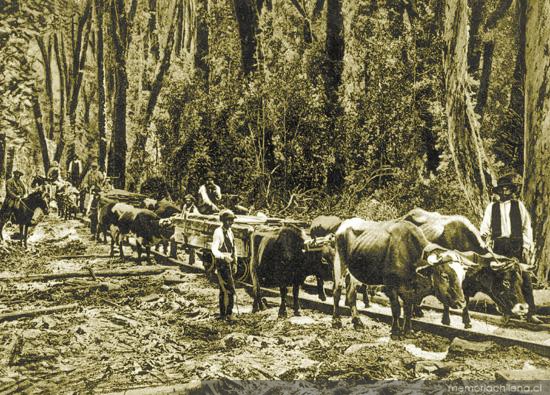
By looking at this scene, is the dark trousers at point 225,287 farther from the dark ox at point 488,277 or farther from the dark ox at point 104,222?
the dark ox at point 488,277

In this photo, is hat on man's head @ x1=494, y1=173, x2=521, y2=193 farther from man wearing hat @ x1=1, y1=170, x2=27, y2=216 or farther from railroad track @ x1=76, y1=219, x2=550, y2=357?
man wearing hat @ x1=1, y1=170, x2=27, y2=216

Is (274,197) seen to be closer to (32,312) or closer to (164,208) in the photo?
(164,208)

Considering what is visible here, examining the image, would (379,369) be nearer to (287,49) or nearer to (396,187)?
(396,187)

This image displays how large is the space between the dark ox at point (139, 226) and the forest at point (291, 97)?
9.4 inches

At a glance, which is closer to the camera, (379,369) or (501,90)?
(379,369)

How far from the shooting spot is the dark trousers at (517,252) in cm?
384

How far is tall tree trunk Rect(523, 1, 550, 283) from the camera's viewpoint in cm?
410

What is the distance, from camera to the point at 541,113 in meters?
4.21

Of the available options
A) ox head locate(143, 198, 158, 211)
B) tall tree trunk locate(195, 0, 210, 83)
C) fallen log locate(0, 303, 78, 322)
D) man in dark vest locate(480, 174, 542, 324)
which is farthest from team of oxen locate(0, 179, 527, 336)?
tall tree trunk locate(195, 0, 210, 83)

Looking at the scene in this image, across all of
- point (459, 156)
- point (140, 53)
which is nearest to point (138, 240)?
point (140, 53)

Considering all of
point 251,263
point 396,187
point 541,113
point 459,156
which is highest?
point 541,113

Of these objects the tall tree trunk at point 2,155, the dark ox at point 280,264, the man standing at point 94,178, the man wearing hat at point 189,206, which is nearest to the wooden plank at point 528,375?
the dark ox at point 280,264

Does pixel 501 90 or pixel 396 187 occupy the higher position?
pixel 501 90

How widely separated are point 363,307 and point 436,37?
7.69ft
